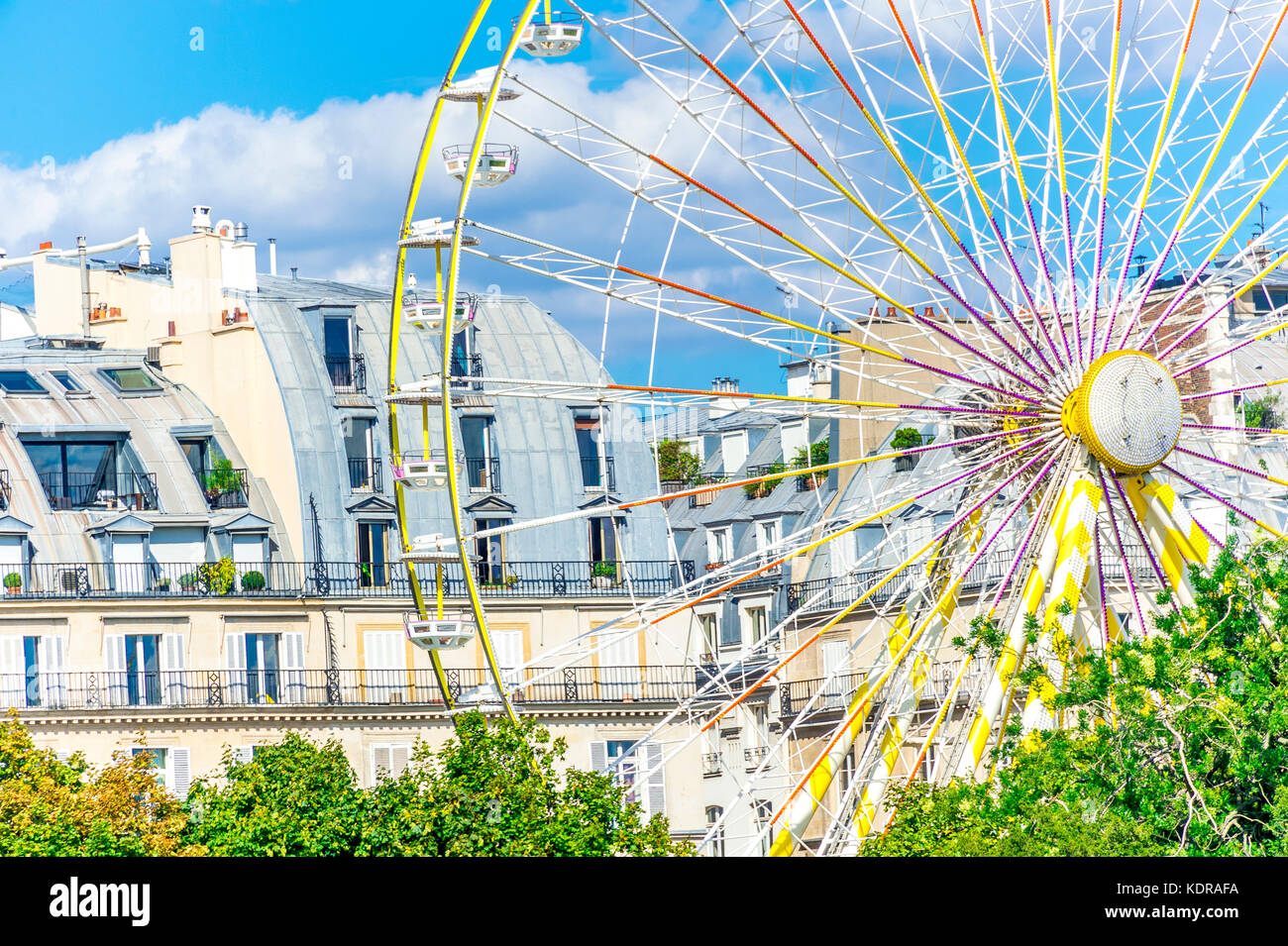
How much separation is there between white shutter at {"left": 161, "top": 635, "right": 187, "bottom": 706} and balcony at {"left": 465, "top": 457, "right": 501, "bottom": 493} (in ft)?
32.7

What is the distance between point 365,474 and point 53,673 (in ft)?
34.5

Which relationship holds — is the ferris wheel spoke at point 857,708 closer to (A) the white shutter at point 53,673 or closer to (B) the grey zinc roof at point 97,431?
(A) the white shutter at point 53,673

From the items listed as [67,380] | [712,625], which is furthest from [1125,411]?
[67,380]

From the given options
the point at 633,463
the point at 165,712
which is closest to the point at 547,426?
the point at 633,463

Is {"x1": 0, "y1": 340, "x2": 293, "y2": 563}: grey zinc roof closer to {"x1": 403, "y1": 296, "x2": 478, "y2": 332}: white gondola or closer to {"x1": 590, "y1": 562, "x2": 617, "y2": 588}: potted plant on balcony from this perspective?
{"x1": 590, "y1": 562, "x2": 617, "y2": 588}: potted plant on balcony

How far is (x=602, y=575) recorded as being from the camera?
71.6 meters

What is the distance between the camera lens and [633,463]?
74.9m

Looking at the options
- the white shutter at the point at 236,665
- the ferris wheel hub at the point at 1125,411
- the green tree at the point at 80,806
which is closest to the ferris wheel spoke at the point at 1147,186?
the ferris wheel hub at the point at 1125,411

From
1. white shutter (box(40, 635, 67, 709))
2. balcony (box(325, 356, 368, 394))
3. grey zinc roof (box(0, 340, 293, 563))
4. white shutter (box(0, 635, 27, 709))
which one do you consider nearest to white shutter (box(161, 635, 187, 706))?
white shutter (box(40, 635, 67, 709))

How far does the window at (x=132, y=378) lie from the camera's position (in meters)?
71.9

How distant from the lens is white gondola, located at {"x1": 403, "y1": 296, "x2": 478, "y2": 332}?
3994 cm

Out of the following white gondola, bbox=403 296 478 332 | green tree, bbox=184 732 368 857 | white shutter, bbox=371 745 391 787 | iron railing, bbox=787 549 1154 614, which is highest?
white gondola, bbox=403 296 478 332

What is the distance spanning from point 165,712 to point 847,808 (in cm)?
3017
